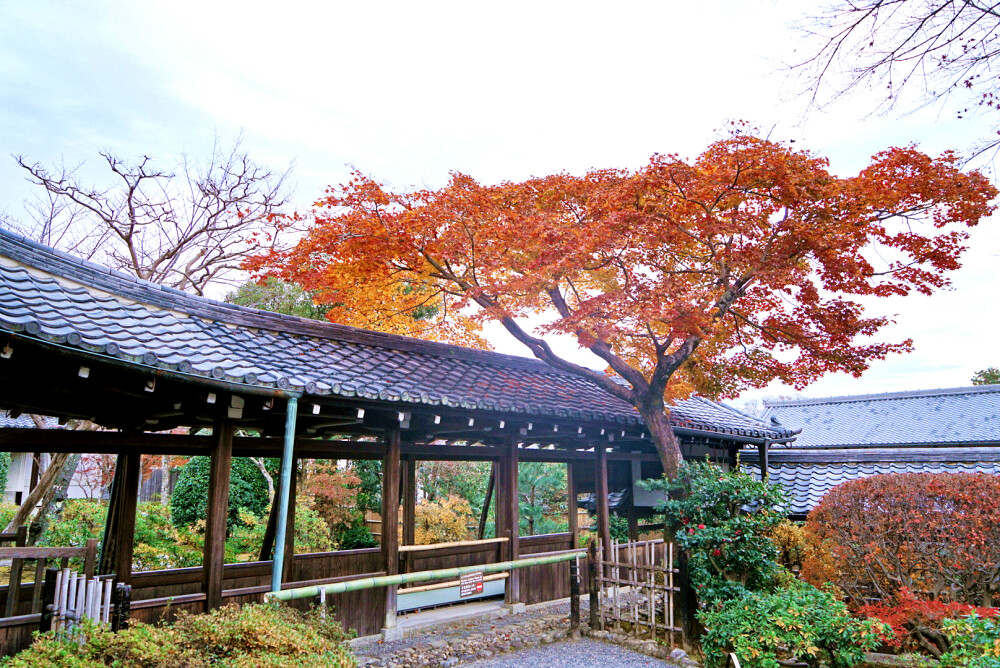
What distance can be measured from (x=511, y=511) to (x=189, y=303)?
5.53 metres

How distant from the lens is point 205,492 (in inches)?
571

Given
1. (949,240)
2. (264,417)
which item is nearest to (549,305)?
(264,417)

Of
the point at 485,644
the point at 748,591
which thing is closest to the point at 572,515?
the point at 485,644

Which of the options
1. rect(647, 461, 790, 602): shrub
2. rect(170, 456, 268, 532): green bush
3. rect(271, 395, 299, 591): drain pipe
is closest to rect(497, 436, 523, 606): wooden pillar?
rect(647, 461, 790, 602): shrub

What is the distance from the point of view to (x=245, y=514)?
44.1 feet

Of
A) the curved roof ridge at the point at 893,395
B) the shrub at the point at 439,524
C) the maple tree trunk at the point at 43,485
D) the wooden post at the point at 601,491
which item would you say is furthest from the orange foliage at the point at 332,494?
the curved roof ridge at the point at 893,395

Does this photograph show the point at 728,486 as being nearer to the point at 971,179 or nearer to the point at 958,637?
the point at 958,637

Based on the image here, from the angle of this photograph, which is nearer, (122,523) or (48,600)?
(48,600)

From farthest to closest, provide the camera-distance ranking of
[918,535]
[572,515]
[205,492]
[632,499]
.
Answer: [205,492] → [632,499] → [572,515] → [918,535]

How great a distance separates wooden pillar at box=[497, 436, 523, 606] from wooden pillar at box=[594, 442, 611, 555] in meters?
1.75

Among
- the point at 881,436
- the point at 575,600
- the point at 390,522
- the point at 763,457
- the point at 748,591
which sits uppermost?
the point at 881,436

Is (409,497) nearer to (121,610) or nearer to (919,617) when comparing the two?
(121,610)

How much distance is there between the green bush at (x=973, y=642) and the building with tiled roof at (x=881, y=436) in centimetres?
757

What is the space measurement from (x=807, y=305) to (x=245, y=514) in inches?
460
